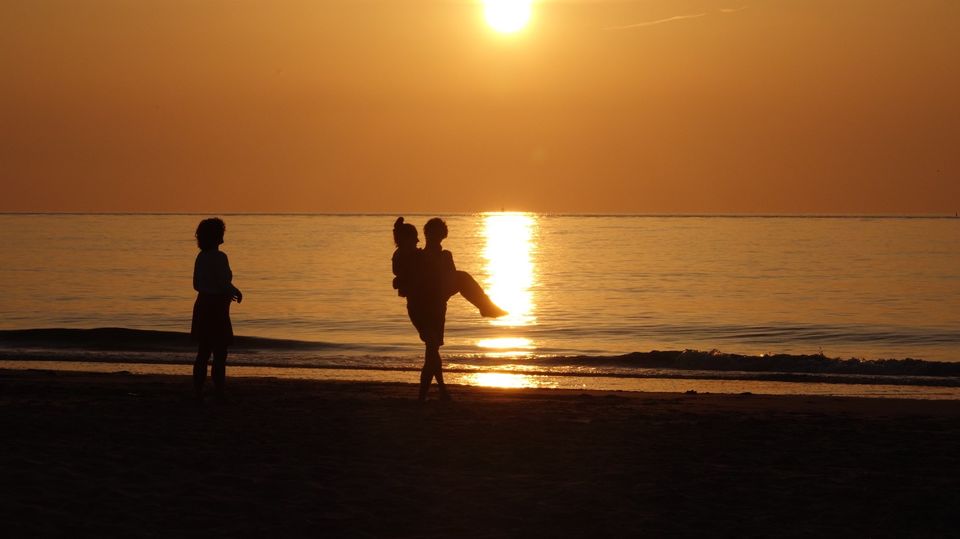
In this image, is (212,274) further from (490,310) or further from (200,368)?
(490,310)

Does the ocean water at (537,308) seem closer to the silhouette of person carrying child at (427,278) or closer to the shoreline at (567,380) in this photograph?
the shoreline at (567,380)

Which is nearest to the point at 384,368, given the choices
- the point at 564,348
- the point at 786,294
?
the point at 564,348

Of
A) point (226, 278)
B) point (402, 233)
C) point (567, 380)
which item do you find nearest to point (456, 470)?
point (402, 233)

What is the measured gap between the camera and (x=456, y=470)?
820 centimetres

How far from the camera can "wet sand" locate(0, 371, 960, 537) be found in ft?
21.9

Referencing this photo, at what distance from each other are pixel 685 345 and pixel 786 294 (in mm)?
18989

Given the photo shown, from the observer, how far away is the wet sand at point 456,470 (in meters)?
6.67

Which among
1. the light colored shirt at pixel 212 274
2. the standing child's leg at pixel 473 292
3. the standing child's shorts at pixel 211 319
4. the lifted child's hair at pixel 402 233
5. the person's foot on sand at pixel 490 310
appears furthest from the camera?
the person's foot on sand at pixel 490 310

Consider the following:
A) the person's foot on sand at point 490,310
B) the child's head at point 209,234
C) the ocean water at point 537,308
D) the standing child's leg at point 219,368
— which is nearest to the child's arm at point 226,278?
the child's head at point 209,234

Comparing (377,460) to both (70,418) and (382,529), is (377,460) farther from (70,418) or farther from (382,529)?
(70,418)

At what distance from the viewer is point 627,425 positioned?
10773 mm

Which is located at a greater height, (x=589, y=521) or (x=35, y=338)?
(x=35, y=338)

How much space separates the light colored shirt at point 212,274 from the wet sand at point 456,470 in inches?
46.6

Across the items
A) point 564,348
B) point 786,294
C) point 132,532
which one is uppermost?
point 786,294
